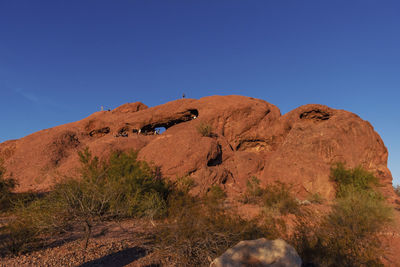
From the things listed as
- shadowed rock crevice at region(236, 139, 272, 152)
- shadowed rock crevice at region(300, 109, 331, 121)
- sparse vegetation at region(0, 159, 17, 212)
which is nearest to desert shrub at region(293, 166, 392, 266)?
shadowed rock crevice at region(236, 139, 272, 152)

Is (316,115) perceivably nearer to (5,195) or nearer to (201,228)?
(201,228)

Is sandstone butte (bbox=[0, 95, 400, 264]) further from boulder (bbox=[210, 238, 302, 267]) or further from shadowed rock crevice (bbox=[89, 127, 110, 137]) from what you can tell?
boulder (bbox=[210, 238, 302, 267])

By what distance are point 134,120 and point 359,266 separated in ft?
75.4

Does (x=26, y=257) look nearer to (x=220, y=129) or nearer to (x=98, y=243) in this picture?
(x=98, y=243)

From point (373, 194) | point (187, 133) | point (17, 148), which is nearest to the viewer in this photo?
point (373, 194)

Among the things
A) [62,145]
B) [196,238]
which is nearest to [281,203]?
[196,238]

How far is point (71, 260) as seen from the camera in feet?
18.5

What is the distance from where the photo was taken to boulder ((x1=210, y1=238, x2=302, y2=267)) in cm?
388

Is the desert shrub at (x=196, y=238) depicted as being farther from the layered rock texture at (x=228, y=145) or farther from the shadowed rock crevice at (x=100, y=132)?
the shadowed rock crevice at (x=100, y=132)

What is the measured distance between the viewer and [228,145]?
1938cm

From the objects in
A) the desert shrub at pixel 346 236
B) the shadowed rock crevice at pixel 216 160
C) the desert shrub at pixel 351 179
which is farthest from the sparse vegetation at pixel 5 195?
the desert shrub at pixel 351 179

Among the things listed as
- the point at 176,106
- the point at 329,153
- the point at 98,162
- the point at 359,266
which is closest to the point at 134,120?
the point at 176,106

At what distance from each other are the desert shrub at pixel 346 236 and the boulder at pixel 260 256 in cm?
218

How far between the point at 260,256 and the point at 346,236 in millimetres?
4248
